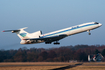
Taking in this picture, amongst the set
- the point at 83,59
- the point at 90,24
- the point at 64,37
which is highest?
the point at 90,24

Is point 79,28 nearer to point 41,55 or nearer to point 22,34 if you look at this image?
point 22,34

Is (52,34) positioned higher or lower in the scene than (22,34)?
lower

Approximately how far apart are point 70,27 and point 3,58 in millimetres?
34299

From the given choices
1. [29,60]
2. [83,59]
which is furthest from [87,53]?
[29,60]

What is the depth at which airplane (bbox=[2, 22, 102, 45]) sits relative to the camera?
148 feet

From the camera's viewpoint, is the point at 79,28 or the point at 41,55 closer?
the point at 79,28

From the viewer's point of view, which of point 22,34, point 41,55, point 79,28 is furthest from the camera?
point 41,55

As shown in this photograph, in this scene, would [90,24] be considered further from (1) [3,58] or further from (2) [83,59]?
(1) [3,58]

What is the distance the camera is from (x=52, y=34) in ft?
155

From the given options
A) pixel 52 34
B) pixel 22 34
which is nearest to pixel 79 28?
pixel 52 34

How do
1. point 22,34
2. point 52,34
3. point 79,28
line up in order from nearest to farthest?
point 79,28 < point 52,34 < point 22,34

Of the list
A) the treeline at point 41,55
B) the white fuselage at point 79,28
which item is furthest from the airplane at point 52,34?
the treeline at point 41,55

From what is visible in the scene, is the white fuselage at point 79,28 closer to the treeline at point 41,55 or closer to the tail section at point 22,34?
the tail section at point 22,34

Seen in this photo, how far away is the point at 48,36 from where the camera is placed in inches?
1871
